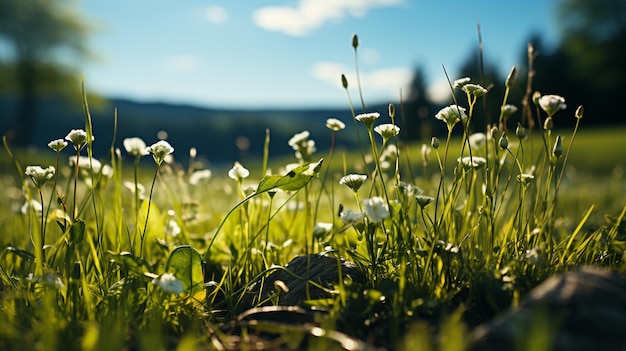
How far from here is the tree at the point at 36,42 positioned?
35000 millimetres

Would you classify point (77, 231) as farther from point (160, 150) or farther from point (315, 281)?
point (315, 281)

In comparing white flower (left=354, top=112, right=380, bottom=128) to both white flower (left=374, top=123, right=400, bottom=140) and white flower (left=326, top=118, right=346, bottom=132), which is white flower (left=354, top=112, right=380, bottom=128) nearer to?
white flower (left=374, top=123, right=400, bottom=140)

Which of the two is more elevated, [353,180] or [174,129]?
[353,180]

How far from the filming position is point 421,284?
1.64m

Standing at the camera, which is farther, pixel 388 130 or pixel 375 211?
pixel 388 130

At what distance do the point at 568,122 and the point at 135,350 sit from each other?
4299cm

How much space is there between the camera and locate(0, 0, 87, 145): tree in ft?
115

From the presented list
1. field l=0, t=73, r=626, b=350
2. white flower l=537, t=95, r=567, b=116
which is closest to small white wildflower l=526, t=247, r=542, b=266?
field l=0, t=73, r=626, b=350

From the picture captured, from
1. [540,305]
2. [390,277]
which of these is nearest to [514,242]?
[390,277]

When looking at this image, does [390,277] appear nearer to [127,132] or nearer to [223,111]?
[127,132]

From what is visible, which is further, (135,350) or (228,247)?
(228,247)

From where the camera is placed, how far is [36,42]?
35.7 m

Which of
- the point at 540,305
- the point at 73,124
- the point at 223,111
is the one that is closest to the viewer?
the point at 540,305

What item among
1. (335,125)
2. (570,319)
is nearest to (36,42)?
(335,125)
